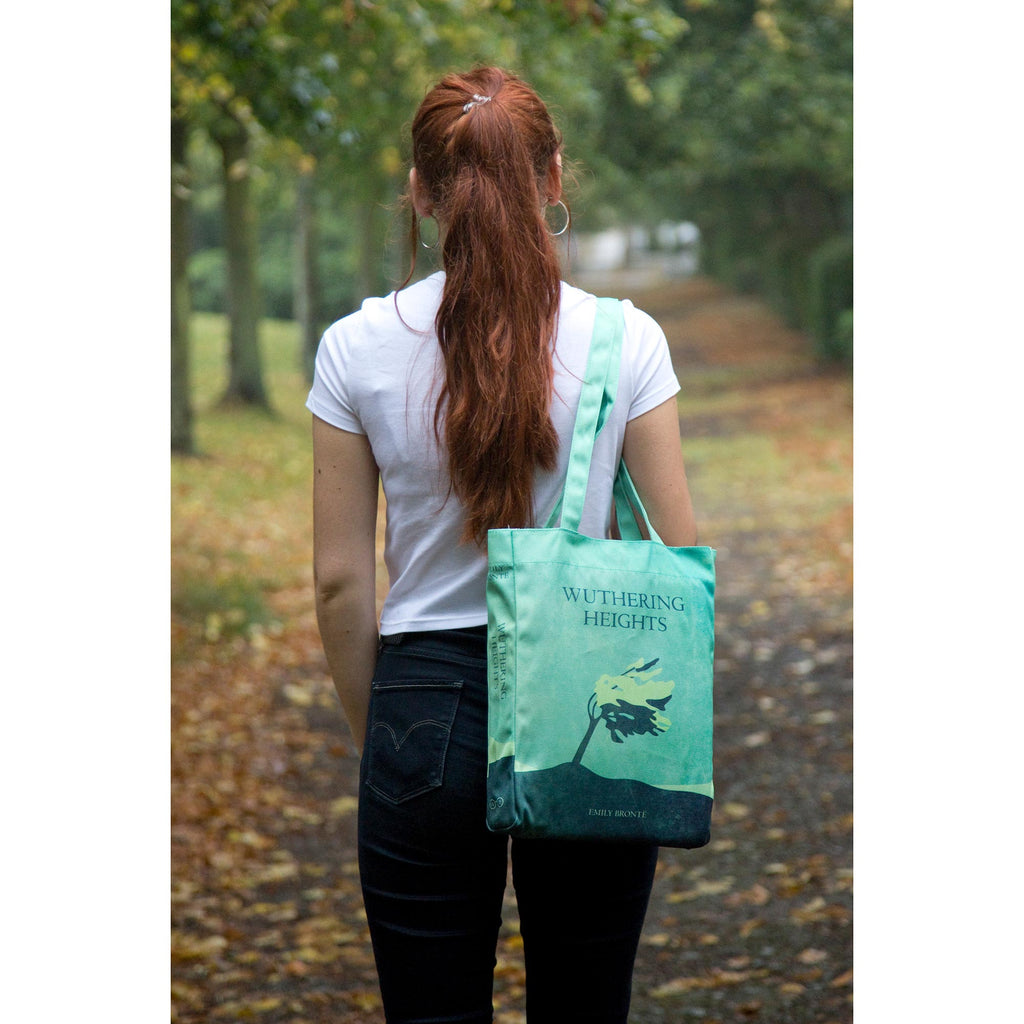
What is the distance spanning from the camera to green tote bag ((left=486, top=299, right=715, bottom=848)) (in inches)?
60.2

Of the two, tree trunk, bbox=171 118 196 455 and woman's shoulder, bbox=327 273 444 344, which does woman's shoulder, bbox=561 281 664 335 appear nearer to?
woman's shoulder, bbox=327 273 444 344

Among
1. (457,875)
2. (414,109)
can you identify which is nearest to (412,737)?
(457,875)

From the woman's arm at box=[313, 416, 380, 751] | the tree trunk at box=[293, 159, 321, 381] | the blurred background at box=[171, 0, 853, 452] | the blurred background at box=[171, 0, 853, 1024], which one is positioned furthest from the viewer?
the tree trunk at box=[293, 159, 321, 381]

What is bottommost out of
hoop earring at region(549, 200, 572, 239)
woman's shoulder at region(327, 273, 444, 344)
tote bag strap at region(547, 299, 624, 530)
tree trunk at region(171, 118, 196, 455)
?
tote bag strap at region(547, 299, 624, 530)

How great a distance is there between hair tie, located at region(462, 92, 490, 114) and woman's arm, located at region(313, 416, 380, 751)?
0.46 meters

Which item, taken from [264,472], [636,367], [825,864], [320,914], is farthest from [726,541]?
[636,367]

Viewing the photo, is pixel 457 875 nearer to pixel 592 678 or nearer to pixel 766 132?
pixel 592 678

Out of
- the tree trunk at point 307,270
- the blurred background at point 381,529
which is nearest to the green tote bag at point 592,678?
the blurred background at point 381,529

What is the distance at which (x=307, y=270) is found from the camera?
1393 cm

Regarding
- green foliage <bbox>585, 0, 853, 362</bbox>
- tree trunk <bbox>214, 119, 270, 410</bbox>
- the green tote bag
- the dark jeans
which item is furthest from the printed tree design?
green foliage <bbox>585, 0, 853, 362</bbox>

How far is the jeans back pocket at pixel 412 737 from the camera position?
1.58 m

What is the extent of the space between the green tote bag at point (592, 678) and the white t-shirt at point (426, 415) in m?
0.04

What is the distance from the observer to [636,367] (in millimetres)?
1596

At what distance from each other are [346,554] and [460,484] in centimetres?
22
